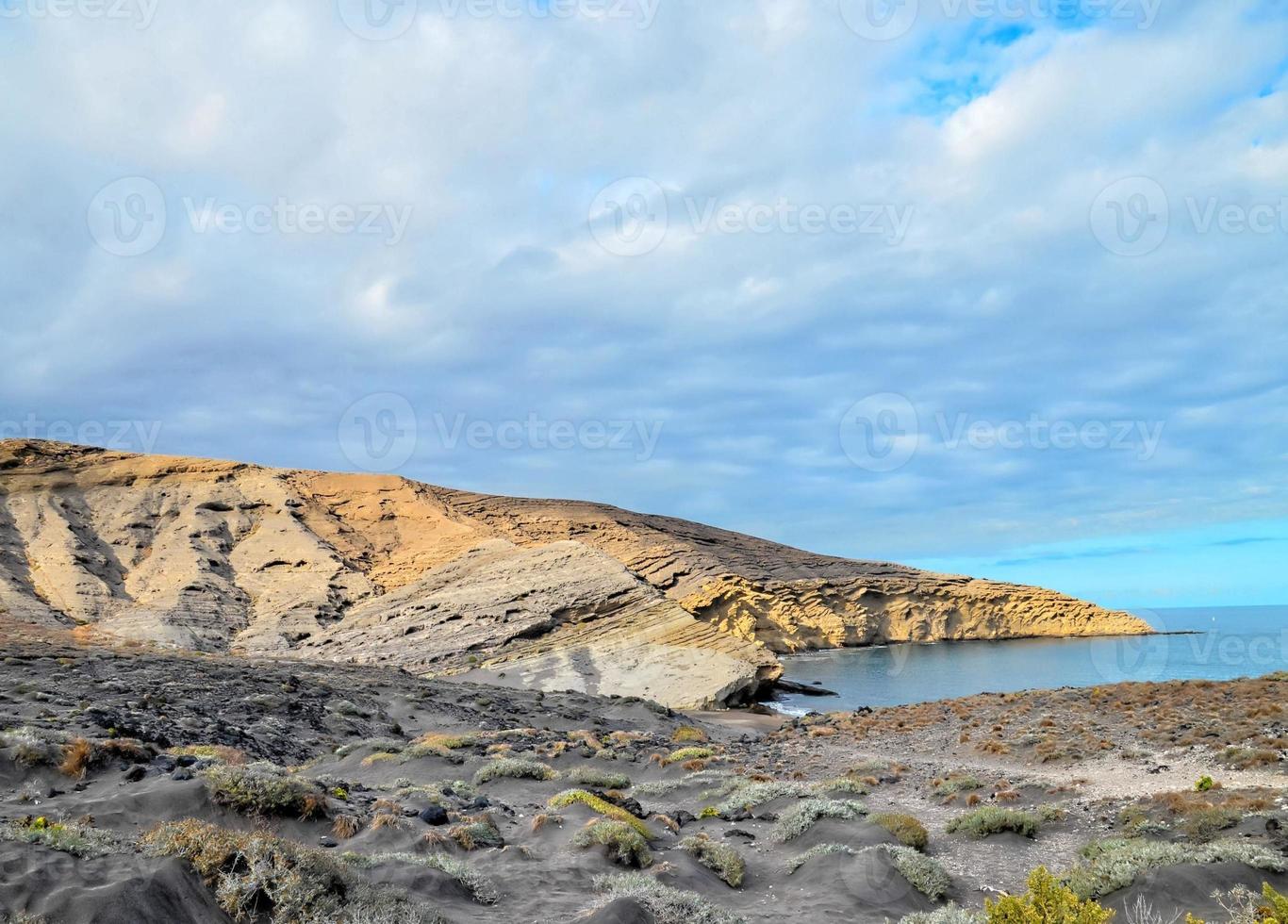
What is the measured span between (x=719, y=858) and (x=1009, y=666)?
154ft

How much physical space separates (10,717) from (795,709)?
31.5 m

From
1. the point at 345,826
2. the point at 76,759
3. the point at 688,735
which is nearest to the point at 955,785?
the point at 345,826

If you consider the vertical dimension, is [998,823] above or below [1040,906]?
below

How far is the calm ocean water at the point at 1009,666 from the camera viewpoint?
4031cm

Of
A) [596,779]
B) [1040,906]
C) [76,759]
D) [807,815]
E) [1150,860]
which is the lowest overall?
[596,779]

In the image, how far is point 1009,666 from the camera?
164 ft

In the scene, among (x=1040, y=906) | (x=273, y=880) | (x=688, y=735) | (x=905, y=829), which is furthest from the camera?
(x=688, y=735)

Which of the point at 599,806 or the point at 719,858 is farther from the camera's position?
the point at 599,806

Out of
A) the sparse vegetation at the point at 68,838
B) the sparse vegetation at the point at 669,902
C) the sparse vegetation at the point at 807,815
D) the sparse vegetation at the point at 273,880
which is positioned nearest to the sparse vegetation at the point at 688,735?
the sparse vegetation at the point at 807,815

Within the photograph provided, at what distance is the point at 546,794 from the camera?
46.7ft

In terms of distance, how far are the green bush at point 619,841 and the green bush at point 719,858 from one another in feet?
2.19

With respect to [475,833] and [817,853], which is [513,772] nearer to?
[475,833]

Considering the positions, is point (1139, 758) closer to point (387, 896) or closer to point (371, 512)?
point (387, 896)

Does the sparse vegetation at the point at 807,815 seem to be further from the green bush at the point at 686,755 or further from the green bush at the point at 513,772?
the green bush at the point at 686,755
